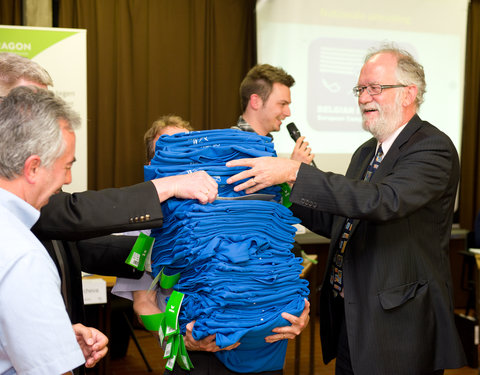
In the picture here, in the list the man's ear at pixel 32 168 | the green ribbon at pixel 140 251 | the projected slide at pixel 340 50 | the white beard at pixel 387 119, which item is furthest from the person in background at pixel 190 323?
the projected slide at pixel 340 50

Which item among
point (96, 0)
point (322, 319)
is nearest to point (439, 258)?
point (322, 319)

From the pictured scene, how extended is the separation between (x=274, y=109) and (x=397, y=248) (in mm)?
1880

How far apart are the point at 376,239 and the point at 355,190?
290 mm

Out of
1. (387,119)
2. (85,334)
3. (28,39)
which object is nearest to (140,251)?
(85,334)

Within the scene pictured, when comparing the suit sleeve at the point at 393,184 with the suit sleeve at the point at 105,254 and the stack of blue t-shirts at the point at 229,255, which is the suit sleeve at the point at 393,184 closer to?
the stack of blue t-shirts at the point at 229,255

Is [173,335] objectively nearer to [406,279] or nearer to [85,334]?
[85,334]

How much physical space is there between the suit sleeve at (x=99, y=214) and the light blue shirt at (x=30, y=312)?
1.17 feet

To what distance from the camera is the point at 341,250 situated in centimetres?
189

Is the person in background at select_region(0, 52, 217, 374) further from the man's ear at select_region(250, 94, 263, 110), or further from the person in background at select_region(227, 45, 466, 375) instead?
the man's ear at select_region(250, 94, 263, 110)

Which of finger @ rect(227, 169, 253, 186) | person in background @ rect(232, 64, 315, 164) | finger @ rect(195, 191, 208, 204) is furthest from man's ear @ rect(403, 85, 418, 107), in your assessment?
person in background @ rect(232, 64, 315, 164)

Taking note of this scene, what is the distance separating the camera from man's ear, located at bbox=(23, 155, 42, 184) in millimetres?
1015

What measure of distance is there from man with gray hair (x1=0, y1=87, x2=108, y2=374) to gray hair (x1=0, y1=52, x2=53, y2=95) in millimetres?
381

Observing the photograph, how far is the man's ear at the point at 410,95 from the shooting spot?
1.96 meters

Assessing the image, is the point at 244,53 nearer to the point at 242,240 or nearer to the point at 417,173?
the point at 417,173
